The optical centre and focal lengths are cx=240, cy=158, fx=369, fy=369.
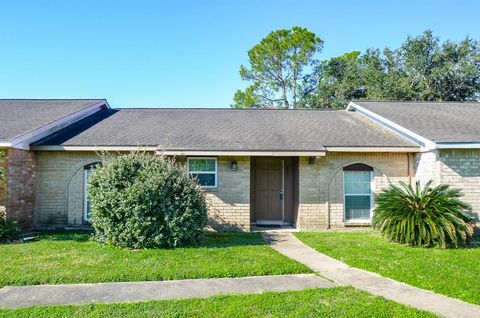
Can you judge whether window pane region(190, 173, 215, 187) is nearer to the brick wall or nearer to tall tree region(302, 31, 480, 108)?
the brick wall

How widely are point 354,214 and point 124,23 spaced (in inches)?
486

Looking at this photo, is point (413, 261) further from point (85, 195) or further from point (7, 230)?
point (7, 230)

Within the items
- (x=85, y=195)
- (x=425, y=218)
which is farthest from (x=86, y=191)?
(x=425, y=218)

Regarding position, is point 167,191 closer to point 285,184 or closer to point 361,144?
point 285,184

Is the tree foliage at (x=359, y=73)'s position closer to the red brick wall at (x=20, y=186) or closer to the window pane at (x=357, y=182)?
the window pane at (x=357, y=182)

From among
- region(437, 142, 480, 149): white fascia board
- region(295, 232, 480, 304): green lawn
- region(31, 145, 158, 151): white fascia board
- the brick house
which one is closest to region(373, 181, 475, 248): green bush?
region(295, 232, 480, 304): green lawn

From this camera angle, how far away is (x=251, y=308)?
5.04 m

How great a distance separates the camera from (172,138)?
12.5m

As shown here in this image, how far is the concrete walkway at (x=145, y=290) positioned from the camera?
5.40m

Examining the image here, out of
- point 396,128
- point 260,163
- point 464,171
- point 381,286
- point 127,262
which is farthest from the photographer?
point 260,163

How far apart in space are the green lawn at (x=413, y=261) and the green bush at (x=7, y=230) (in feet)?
26.0

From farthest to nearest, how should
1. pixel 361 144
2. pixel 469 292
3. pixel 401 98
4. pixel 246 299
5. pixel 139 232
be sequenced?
pixel 401 98 < pixel 361 144 < pixel 139 232 < pixel 469 292 < pixel 246 299

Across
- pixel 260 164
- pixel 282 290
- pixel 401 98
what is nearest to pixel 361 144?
pixel 260 164

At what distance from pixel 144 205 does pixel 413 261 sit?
614 centimetres
